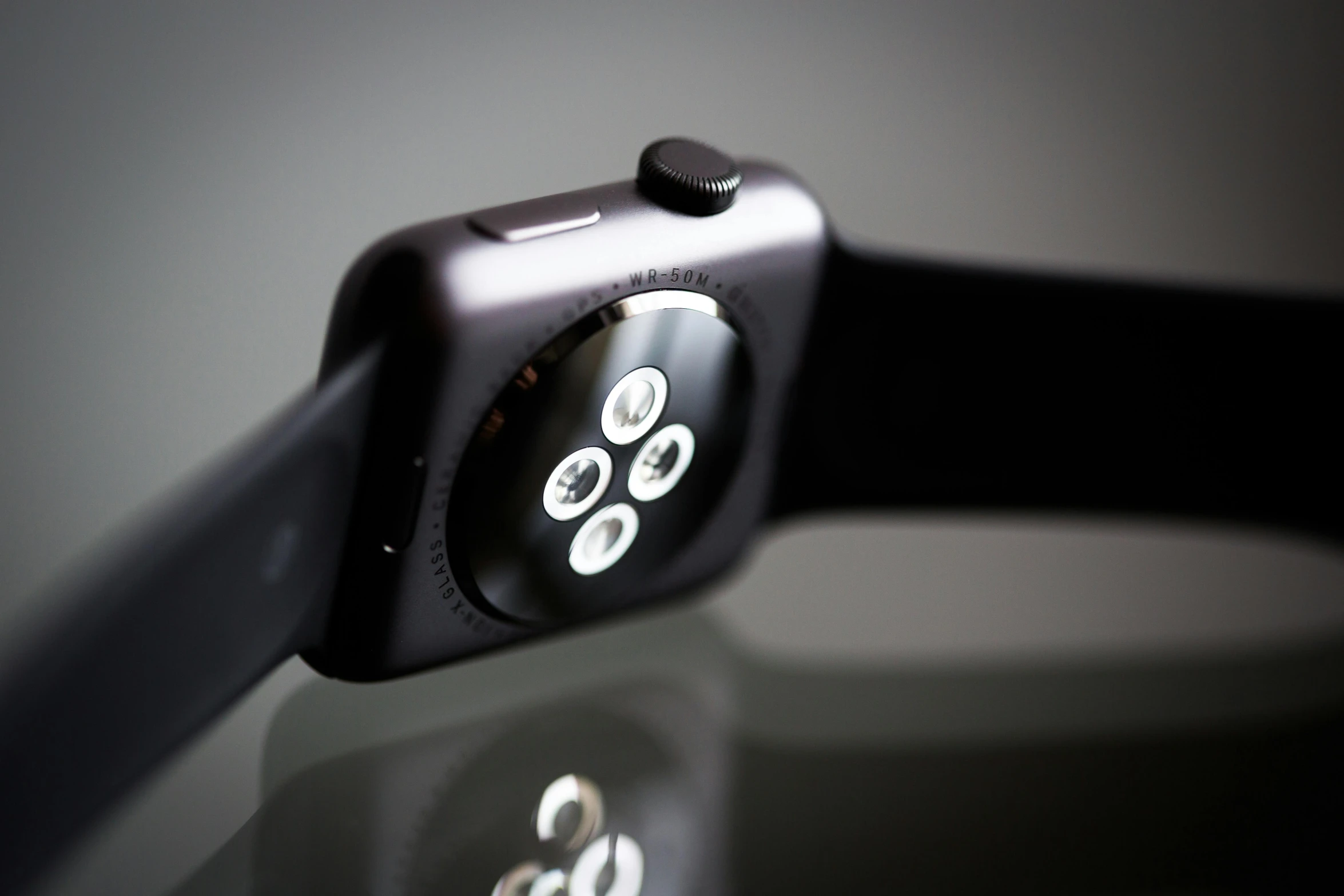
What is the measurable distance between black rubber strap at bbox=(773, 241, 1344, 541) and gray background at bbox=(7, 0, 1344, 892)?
0.03m

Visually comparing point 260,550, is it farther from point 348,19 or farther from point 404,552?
point 348,19

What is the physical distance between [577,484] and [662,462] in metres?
0.05

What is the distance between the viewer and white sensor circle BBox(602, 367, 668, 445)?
0.53 m

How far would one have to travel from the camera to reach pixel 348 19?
0.96 m

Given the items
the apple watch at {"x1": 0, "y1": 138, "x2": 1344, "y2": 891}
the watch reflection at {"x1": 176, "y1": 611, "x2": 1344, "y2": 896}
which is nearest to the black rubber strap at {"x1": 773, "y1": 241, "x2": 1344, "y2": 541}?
the apple watch at {"x1": 0, "y1": 138, "x2": 1344, "y2": 891}

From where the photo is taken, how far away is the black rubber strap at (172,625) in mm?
376

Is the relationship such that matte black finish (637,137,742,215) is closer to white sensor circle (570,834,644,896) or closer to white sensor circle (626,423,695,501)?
white sensor circle (626,423,695,501)

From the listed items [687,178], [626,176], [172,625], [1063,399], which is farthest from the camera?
[626,176]

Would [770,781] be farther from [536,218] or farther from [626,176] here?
[626,176]

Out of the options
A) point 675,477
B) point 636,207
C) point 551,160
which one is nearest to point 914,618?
point 675,477

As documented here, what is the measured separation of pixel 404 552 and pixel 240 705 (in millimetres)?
111

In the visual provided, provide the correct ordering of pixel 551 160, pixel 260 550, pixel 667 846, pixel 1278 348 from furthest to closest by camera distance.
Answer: pixel 551 160 → pixel 1278 348 → pixel 667 846 → pixel 260 550

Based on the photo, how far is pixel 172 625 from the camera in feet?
1.36

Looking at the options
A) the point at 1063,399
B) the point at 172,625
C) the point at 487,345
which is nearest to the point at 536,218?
the point at 487,345
